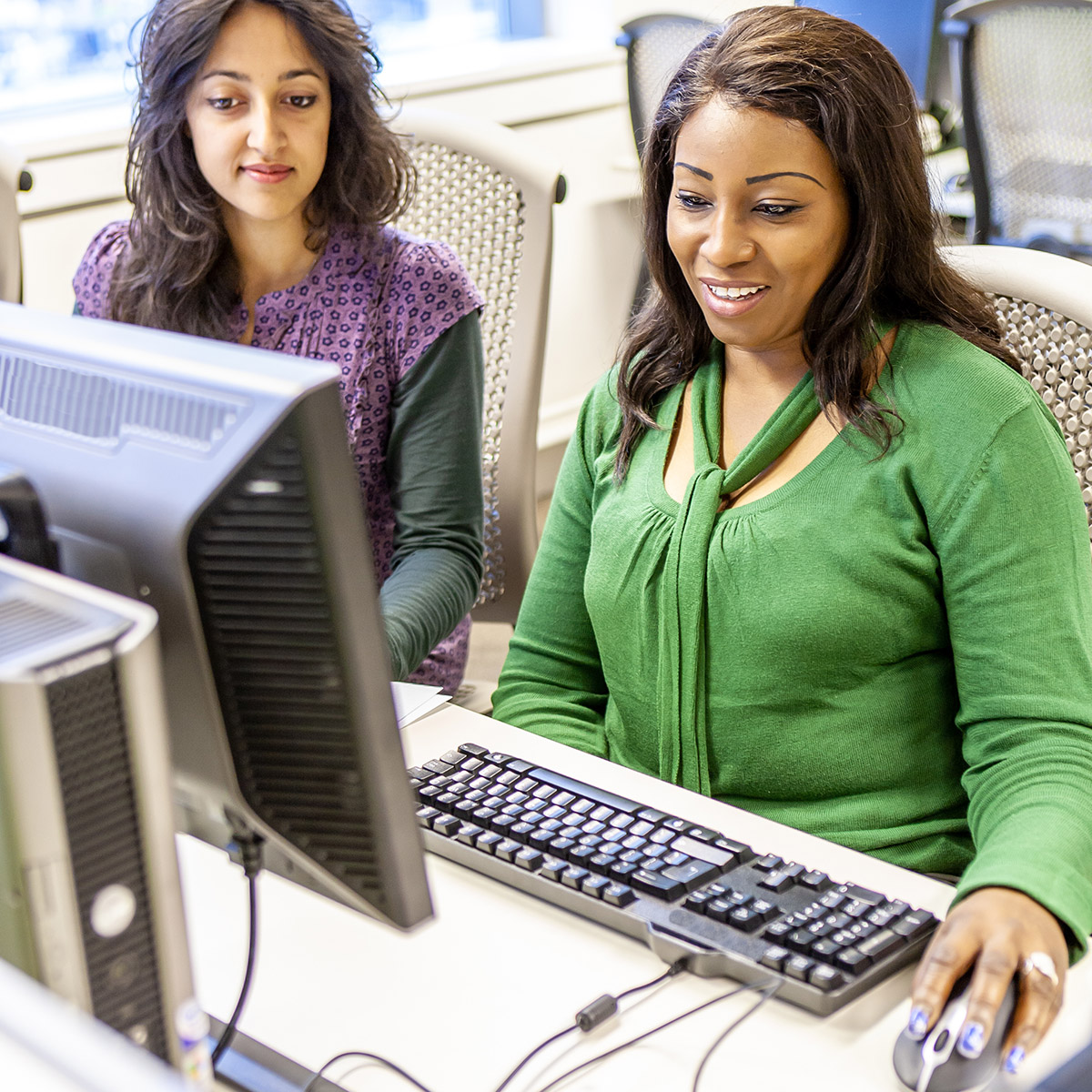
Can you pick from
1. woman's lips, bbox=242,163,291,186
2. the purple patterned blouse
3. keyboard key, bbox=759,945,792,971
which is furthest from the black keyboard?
woman's lips, bbox=242,163,291,186

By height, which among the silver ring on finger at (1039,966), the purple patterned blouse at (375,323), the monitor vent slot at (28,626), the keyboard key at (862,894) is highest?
the monitor vent slot at (28,626)

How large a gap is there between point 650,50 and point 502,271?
1546mm

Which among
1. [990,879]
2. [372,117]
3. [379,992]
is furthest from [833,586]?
[372,117]

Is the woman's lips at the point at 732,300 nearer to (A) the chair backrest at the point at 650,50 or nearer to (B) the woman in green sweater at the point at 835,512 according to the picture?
(B) the woman in green sweater at the point at 835,512

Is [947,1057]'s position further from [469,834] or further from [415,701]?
[415,701]

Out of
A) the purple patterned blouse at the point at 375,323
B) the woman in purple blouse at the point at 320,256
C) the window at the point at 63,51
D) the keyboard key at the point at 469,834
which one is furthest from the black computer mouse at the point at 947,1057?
the window at the point at 63,51

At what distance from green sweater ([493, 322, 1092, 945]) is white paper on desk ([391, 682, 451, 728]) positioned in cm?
7

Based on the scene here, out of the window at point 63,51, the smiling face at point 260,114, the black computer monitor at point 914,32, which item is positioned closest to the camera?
the smiling face at point 260,114

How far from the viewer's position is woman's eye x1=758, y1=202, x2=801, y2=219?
3.47ft

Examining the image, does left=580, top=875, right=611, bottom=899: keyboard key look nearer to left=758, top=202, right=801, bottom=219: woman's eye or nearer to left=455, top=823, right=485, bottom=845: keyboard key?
left=455, top=823, right=485, bottom=845: keyboard key

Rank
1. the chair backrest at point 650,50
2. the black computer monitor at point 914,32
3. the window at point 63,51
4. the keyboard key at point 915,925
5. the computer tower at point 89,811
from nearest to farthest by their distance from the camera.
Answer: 1. the computer tower at point 89,811
2. the keyboard key at point 915,925
3. the window at point 63,51
4. the chair backrest at point 650,50
5. the black computer monitor at point 914,32

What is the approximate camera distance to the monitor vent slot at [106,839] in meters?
0.54

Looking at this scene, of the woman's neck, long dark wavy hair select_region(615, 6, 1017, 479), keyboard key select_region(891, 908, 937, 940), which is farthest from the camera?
the woman's neck

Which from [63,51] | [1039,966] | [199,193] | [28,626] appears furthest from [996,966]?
[63,51]
